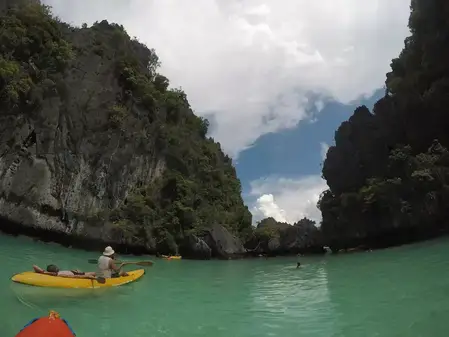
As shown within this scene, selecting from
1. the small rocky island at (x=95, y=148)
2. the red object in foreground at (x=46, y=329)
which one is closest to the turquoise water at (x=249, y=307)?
the red object in foreground at (x=46, y=329)

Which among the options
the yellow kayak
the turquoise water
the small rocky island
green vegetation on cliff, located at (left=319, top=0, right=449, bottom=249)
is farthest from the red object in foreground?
green vegetation on cliff, located at (left=319, top=0, right=449, bottom=249)

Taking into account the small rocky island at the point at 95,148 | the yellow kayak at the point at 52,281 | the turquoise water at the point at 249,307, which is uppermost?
the small rocky island at the point at 95,148

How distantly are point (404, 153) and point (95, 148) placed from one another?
19.1 meters

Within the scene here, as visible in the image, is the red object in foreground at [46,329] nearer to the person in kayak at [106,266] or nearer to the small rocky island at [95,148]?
the person in kayak at [106,266]

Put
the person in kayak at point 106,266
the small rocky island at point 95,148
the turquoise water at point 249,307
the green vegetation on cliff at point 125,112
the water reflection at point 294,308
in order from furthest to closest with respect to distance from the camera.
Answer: the green vegetation on cliff at point 125,112, the small rocky island at point 95,148, the person in kayak at point 106,266, the water reflection at point 294,308, the turquoise water at point 249,307

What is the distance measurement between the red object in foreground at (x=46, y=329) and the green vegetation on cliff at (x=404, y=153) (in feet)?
80.8

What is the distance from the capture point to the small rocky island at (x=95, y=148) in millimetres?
21078

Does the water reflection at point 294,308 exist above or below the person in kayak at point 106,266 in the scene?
below

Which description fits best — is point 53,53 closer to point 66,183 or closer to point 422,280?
point 66,183

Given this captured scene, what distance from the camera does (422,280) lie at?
37.3ft

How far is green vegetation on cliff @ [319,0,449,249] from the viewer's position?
26.2 metres

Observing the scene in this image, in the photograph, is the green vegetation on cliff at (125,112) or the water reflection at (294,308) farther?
the green vegetation on cliff at (125,112)

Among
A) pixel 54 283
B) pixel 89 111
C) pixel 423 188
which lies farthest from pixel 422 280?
pixel 89 111

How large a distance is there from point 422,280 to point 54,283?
29.6 ft
